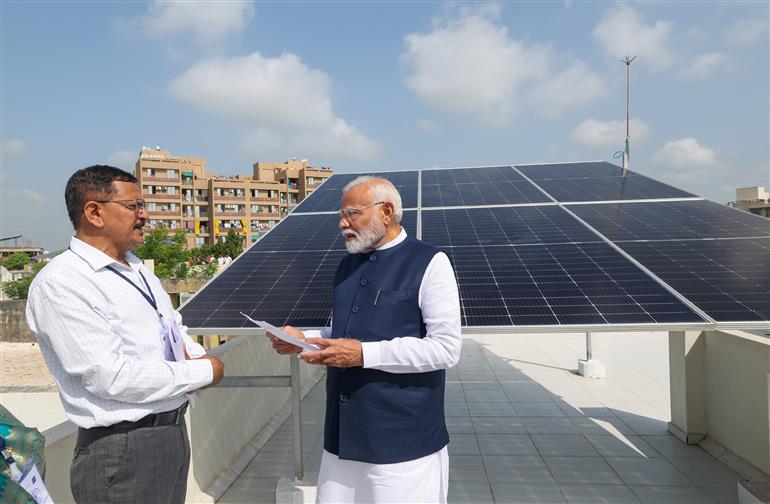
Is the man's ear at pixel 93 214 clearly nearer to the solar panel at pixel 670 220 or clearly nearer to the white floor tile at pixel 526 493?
the white floor tile at pixel 526 493

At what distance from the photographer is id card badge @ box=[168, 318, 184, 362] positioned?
94.6 inches

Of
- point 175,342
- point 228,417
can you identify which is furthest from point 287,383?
point 228,417

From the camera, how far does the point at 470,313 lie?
3918 mm

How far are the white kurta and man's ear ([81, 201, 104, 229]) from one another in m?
1.37

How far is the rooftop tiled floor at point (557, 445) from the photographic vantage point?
505 cm

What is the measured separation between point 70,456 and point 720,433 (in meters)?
6.87

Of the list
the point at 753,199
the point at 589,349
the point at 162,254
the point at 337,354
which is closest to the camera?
the point at 337,354

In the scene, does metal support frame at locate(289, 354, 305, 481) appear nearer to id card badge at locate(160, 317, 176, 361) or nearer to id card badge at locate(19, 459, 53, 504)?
id card badge at locate(160, 317, 176, 361)

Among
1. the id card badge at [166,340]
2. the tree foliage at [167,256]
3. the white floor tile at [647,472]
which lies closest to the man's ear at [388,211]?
the id card badge at [166,340]

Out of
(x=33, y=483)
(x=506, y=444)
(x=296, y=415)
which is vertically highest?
(x=33, y=483)

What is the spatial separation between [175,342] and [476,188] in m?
7.14

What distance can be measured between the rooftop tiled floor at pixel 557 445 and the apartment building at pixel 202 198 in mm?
63293

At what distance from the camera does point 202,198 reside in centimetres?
7625

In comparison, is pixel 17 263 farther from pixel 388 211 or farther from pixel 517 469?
pixel 388 211
